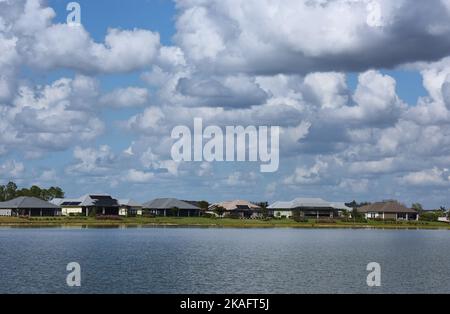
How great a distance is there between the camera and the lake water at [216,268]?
2219 inches

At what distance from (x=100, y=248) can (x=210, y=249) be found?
1500 cm

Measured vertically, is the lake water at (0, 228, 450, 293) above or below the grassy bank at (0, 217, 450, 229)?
below

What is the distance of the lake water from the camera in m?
56.4

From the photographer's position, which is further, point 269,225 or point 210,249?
point 269,225

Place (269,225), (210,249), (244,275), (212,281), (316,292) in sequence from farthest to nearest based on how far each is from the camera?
(269,225)
(210,249)
(244,275)
(212,281)
(316,292)

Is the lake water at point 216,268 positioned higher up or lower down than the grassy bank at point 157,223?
lower down

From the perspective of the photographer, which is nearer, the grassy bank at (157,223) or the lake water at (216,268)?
the lake water at (216,268)

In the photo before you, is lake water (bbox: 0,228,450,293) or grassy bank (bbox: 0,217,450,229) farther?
grassy bank (bbox: 0,217,450,229)

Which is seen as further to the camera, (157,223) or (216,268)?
(157,223)

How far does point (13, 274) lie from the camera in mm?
61906

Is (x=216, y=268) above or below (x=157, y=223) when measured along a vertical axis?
below

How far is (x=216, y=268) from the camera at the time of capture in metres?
69.1

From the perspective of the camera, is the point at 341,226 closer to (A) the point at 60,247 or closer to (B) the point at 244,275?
(A) the point at 60,247
